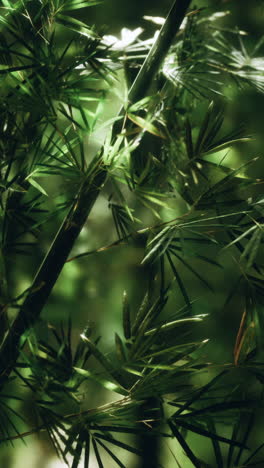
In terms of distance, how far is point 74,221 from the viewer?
3.04 feet

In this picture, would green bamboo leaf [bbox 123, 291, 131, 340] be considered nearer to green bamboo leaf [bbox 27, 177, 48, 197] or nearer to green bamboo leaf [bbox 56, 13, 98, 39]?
green bamboo leaf [bbox 27, 177, 48, 197]

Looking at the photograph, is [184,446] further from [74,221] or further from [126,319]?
[74,221]

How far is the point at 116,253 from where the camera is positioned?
1441 mm

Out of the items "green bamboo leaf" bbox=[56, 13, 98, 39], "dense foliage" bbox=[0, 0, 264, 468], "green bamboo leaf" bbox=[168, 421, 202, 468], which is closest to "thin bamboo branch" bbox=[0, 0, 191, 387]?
"dense foliage" bbox=[0, 0, 264, 468]

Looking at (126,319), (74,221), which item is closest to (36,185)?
(74,221)

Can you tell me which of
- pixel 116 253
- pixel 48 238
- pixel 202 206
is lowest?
pixel 202 206

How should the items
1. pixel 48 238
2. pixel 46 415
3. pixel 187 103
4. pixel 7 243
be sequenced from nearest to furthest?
pixel 46 415
pixel 7 243
pixel 187 103
pixel 48 238

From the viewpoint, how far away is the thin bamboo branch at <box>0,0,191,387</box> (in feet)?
2.99

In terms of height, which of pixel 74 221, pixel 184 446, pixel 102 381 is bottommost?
pixel 184 446

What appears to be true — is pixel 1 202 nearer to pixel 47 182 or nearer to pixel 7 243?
pixel 7 243

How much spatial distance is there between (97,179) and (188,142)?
20 centimetres

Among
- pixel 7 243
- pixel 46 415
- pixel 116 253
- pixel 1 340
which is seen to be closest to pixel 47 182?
pixel 116 253

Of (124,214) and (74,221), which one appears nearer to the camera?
(74,221)

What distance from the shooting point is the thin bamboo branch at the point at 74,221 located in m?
0.91
